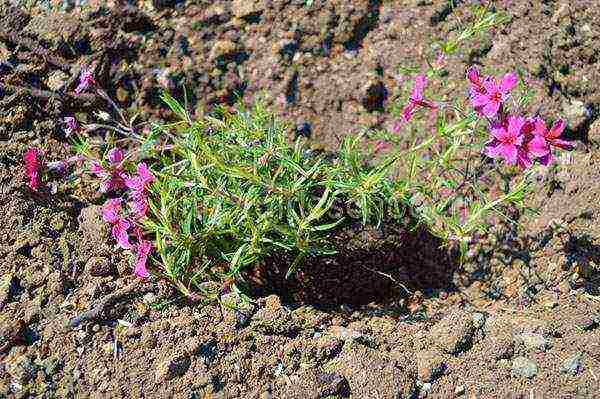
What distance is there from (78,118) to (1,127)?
30cm

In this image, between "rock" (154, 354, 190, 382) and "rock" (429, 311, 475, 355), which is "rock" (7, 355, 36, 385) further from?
"rock" (429, 311, 475, 355)

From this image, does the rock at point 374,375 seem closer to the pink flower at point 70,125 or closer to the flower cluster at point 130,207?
the flower cluster at point 130,207

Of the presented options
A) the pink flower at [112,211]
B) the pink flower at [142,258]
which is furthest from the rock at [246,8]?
the pink flower at [142,258]

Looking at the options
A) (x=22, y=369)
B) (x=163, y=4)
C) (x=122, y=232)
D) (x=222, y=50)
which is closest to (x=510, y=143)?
(x=122, y=232)

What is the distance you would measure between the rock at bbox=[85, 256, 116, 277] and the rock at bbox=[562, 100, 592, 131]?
1.90 meters

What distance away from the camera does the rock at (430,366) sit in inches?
88.7

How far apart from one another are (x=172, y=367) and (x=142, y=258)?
381 mm

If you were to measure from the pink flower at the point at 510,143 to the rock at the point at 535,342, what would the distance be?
56 centimetres

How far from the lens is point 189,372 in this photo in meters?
2.21

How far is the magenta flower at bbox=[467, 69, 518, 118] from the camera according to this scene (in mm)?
2164

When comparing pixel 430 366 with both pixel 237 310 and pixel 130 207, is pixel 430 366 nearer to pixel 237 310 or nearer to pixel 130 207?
pixel 237 310

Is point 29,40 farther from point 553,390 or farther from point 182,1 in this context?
point 553,390

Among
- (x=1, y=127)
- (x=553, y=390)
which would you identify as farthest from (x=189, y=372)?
(x=1, y=127)

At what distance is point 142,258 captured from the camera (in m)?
2.38
